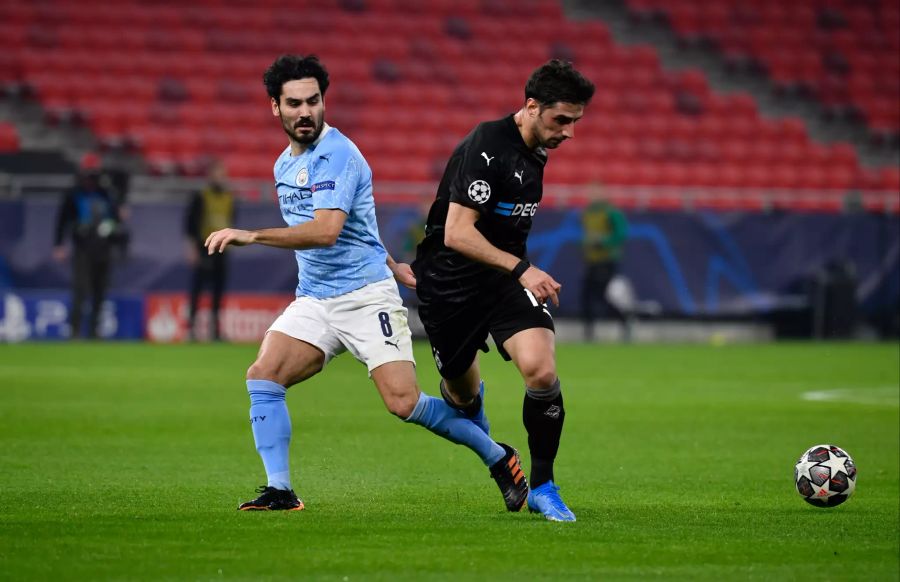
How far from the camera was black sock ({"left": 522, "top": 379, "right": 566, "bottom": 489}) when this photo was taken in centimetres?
678

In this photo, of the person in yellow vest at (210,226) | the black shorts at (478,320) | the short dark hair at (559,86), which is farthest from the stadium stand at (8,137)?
the short dark hair at (559,86)

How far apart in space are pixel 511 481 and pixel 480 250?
1.15 m

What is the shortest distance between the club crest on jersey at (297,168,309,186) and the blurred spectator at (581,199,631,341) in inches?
575

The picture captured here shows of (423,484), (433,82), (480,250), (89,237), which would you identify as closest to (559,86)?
(480,250)

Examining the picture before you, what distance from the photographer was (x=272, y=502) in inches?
269

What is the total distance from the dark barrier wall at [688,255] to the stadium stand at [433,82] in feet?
4.23

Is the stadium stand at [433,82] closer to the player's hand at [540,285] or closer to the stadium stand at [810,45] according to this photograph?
the stadium stand at [810,45]

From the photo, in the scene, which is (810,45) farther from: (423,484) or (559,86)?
(559,86)

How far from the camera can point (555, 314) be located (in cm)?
2239

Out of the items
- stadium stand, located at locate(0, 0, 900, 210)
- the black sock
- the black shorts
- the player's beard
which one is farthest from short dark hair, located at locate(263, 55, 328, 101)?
stadium stand, located at locate(0, 0, 900, 210)

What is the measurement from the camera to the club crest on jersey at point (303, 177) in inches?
274

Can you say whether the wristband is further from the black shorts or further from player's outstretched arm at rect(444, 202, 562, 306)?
the black shorts

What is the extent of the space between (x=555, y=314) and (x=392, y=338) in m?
15.4

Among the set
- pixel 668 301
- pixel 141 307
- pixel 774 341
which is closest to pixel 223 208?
pixel 141 307
